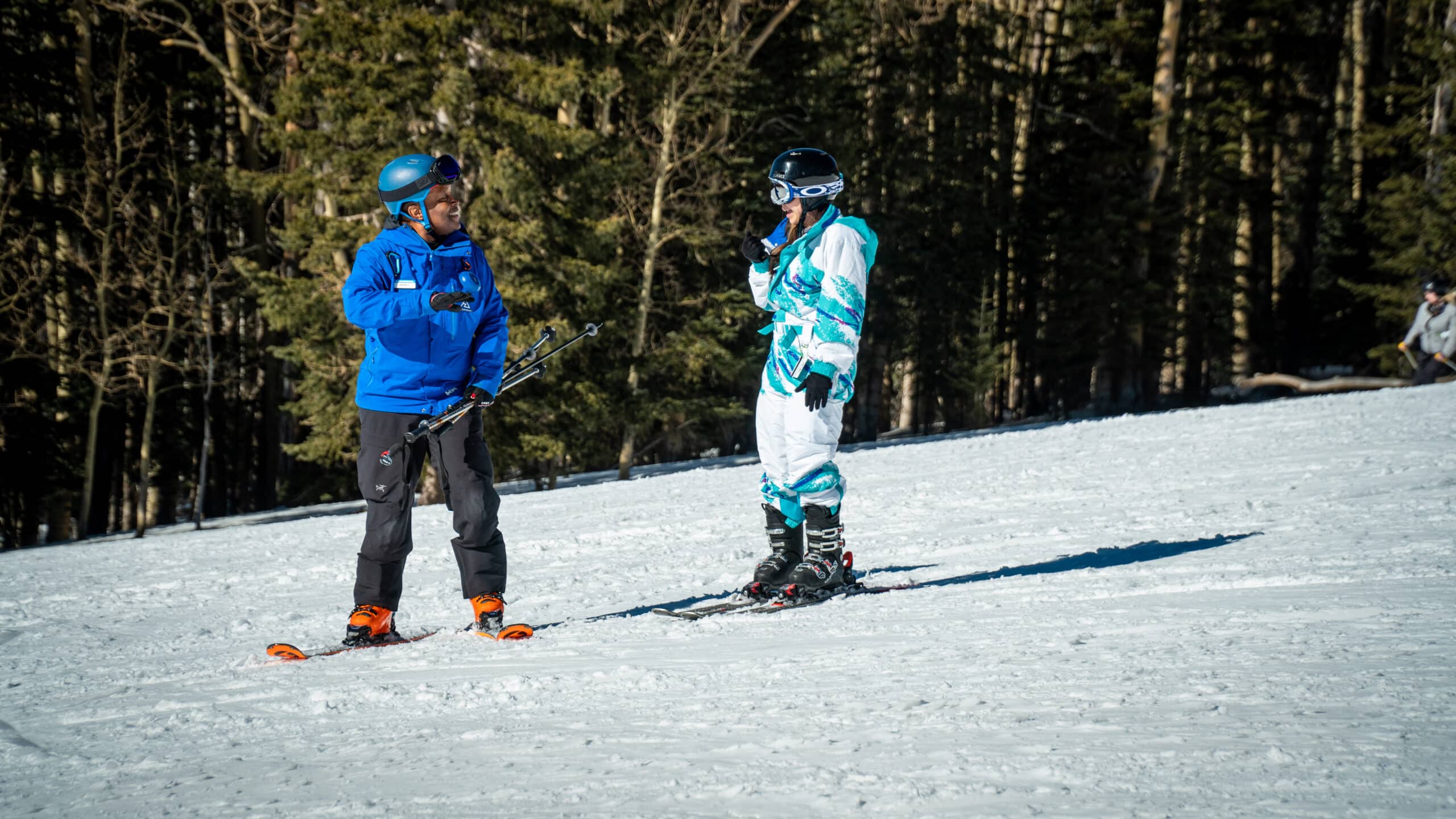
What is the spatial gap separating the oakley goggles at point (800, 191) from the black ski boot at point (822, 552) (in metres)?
1.55

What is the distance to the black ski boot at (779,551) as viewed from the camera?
569 cm

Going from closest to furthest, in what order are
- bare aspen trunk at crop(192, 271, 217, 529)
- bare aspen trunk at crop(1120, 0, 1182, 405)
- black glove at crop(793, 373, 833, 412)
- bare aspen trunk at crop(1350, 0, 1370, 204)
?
1. black glove at crop(793, 373, 833, 412)
2. bare aspen trunk at crop(192, 271, 217, 529)
3. bare aspen trunk at crop(1120, 0, 1182, 405)
4. bare aspen trunk at crop(1350, 0, 1370, 204)

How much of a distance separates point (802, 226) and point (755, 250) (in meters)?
0.31

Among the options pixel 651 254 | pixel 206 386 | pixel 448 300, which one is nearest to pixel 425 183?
pixel 448 300

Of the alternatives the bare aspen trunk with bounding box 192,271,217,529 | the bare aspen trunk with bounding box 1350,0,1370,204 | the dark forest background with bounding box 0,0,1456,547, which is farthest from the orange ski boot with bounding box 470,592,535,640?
the bare aspen trunk with bounding box 1350,0,1370,204

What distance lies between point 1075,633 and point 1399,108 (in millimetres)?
34564

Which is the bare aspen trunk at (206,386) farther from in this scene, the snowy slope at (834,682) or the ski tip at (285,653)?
the ski tip at (285,653)

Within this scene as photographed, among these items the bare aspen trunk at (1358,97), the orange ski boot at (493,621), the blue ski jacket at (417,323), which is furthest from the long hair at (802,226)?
the bare aspen trunk at (1358,97)

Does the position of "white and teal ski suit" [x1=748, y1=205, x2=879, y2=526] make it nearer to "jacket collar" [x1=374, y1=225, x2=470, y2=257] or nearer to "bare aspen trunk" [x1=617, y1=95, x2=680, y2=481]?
"jacket collar" [x1=374, y1=225, x2=470, y2=257]

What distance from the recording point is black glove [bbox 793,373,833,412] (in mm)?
5348

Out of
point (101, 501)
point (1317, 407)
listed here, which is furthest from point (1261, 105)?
point (101, 501)

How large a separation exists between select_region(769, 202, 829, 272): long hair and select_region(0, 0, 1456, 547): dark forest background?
1139 centimetres

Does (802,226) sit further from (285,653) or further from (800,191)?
(285,653)

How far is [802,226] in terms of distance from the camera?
576 cm
